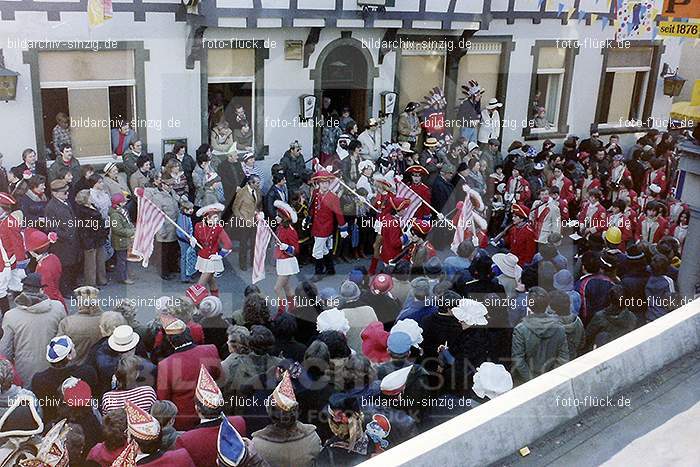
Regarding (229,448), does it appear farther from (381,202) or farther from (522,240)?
(381,202)

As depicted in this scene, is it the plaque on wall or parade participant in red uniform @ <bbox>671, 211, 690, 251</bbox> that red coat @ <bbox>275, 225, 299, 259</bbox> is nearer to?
the plaque on wall

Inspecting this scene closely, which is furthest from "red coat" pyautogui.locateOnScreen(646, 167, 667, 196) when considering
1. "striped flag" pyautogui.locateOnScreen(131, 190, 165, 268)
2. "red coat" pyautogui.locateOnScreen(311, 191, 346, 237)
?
"striped flag" pyautogui.locateOnScreen(131, 190, 165, 268)

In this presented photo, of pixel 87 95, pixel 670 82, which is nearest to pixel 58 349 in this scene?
pixel 87 95

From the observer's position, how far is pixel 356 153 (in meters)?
11.9

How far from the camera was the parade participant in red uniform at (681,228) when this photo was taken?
1029 centimetres

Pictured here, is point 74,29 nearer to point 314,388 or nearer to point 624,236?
point 314,388

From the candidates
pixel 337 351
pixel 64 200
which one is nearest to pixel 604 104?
pixel 64 200

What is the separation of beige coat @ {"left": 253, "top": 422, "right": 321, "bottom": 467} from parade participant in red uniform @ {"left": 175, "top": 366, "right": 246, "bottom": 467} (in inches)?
10.4

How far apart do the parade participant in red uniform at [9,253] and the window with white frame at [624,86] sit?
13194 mm

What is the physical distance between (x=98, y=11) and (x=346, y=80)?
4.72 metres

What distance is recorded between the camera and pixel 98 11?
414 inches

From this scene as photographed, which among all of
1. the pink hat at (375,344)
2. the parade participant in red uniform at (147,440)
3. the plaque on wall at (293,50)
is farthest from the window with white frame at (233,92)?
the parade participant in red uniform at (147,440)

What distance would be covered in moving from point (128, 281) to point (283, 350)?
16.1 feet

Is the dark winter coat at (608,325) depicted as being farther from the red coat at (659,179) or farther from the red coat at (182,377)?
the red coat at (659,179)
